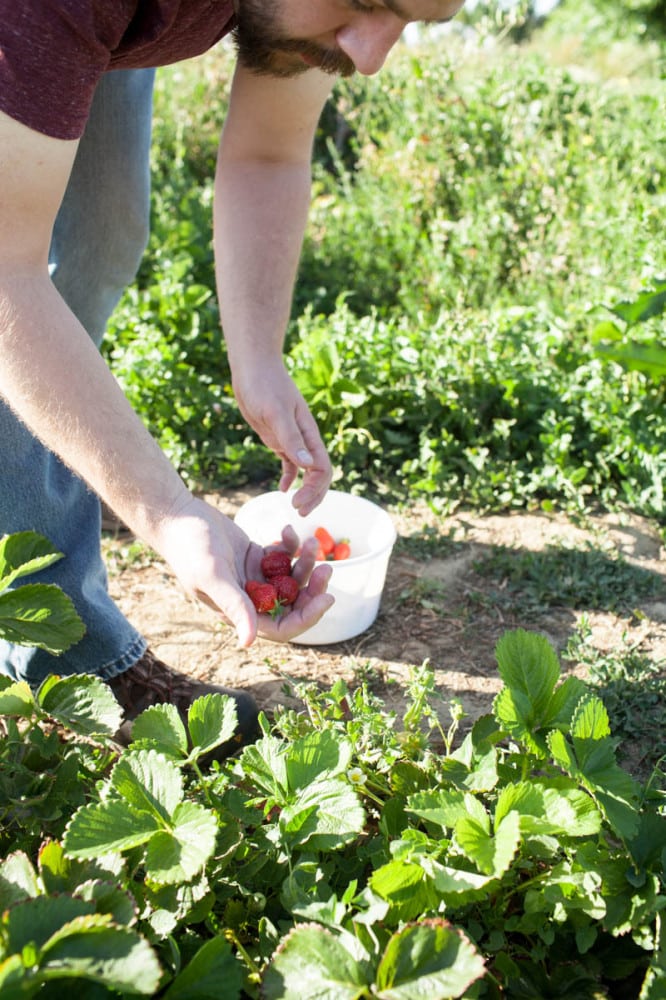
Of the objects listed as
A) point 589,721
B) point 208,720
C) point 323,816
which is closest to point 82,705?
point 208,720

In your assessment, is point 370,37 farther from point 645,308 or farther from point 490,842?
point 490,842

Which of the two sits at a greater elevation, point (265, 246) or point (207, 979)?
point (265, 246)

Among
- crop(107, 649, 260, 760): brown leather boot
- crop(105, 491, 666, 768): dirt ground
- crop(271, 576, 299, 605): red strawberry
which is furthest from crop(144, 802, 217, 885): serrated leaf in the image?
crop(105, 491, 666, 768): dirt ground

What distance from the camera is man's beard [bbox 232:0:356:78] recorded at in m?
1.63

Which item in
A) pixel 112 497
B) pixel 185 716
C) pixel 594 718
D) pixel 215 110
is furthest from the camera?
pixel 215 110

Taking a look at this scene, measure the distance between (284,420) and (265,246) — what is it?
382 mm

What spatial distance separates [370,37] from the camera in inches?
61.0

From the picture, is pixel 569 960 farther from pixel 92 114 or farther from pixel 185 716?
pixel 92 114

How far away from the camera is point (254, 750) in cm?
143

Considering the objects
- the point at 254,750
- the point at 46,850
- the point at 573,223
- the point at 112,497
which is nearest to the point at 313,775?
the point at 254,750

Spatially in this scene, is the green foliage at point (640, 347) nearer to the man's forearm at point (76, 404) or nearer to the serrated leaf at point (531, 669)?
the serrated leaf at point (531, 669)

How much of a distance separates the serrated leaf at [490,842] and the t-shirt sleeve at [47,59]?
3.69 ft

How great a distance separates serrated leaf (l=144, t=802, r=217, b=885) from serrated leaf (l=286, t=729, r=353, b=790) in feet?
0.59

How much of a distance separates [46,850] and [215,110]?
5.18 meters
